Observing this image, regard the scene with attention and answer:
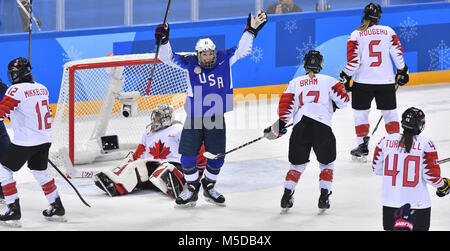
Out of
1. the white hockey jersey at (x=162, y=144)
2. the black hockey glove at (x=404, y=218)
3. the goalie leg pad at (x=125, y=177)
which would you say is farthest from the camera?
the white hockey jersey at (x=162, y=144)

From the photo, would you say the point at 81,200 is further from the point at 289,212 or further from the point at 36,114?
the point at 289,212

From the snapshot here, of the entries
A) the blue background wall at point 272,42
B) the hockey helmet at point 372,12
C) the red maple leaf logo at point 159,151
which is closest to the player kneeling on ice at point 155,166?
the red maple leaf logo at point 159,151

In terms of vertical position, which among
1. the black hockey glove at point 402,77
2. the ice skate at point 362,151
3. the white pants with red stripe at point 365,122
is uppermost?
the black hockey glove at point 402,77

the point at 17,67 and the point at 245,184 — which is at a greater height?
the point at 17,67

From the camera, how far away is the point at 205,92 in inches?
258

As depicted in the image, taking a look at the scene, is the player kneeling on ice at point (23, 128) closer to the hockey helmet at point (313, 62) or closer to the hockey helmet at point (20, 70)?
the hockey helmet at point (20, 70)

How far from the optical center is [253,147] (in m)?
8.96

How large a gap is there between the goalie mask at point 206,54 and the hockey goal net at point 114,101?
1598mm

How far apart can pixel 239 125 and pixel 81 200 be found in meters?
3.42

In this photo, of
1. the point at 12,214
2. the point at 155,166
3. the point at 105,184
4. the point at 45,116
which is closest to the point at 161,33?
the point at 45,116

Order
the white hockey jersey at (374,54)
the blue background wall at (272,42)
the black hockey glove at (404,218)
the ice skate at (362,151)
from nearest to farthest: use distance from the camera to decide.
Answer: the black hockey glove at (404,218) → the white hockey jersey at (374,54) → the ice skate at (362,151) → the blue background wall at (272,42)

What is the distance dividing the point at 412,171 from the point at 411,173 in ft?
0.04

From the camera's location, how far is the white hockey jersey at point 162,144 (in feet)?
24.1
